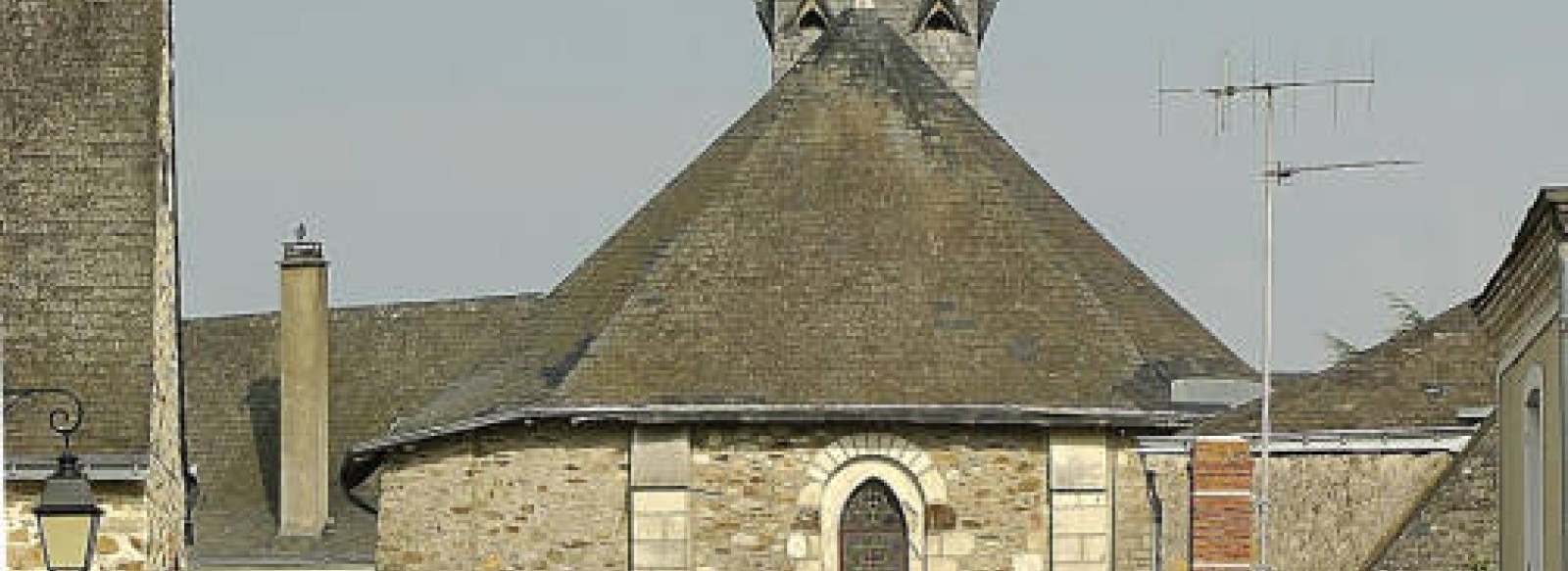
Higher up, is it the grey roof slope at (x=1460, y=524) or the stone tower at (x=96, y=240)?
the stone tower at (x=96, y=240)

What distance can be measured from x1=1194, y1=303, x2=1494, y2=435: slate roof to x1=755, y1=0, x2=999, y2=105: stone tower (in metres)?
18.2

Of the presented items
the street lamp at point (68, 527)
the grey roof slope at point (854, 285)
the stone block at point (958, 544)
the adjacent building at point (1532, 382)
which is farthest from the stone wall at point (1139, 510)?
the street lamp at point (68, 527)

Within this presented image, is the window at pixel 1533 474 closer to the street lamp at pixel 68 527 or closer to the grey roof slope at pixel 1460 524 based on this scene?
the grey roof slope at pixel 1460 524

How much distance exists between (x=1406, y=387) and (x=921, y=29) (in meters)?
19.6

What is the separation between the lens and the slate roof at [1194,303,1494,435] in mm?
31312

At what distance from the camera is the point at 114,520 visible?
99.0ft

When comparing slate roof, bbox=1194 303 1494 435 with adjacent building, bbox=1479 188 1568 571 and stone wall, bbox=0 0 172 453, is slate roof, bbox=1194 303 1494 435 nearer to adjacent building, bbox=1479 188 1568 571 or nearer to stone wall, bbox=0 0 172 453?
stone wall, bbox=0 0 172 453

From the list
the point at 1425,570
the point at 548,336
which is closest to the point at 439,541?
the point at 548,336

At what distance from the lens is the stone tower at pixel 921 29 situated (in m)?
50.9

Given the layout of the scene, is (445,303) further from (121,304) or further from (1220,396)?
(121,304)

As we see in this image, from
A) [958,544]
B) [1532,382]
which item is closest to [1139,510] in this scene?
[958,544]

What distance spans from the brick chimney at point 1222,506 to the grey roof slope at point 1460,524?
2.54 meters

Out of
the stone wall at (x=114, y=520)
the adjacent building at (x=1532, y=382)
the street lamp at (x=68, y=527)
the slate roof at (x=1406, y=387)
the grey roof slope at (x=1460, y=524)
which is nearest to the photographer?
the adjacent building at (x=1532, y=382)

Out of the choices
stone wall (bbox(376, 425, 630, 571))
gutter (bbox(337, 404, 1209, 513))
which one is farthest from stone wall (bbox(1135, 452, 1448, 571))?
stone wall (bbox(376, 425, 630, 571))
